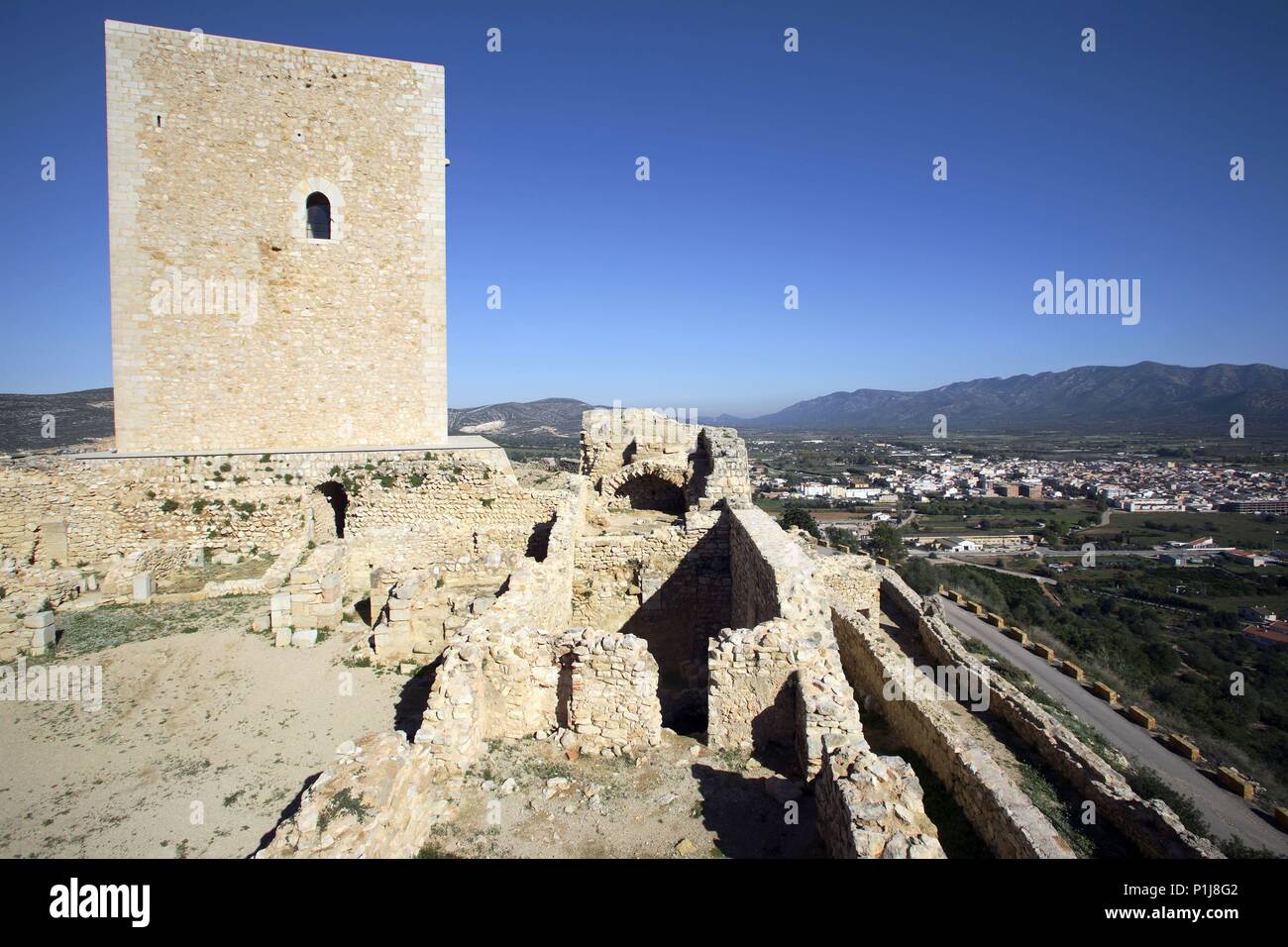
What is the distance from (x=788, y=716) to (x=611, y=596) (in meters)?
4.65

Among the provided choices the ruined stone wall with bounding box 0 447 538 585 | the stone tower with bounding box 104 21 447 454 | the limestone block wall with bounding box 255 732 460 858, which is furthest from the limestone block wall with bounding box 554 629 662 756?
the stone tower with bounding box 104 21 447 454

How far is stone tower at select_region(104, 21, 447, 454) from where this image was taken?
10453 millimetres

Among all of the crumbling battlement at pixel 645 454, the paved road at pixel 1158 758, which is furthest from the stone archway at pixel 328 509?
the paved road at pixel 1158 758

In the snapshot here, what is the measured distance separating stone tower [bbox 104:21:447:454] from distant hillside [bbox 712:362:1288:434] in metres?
102

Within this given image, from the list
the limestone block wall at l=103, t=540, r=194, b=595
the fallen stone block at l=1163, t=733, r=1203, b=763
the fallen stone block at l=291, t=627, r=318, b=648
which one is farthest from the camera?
the fallen stone block at l=1163, t=733, r=1203, b=763

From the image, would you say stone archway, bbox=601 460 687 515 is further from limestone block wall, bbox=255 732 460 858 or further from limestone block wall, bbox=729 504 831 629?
limestone block wall, bbox=255 732 460 858

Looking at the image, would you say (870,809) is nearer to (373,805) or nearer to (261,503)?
(373,805)

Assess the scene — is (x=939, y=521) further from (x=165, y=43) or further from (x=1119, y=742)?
(x=165, y=43)

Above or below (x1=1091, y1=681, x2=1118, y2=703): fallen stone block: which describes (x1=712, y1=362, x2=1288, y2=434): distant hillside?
above

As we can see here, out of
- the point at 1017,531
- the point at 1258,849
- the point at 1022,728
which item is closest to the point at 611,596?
the point at 1022,728

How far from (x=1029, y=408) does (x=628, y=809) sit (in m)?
193

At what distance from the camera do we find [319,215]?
1153 cm

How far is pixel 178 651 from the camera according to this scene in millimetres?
7148

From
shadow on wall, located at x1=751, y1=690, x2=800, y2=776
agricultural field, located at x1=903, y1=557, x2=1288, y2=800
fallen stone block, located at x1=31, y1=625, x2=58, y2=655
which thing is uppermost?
fallen stone block, located at x1=31, y1=625, x2=58, y2=655
